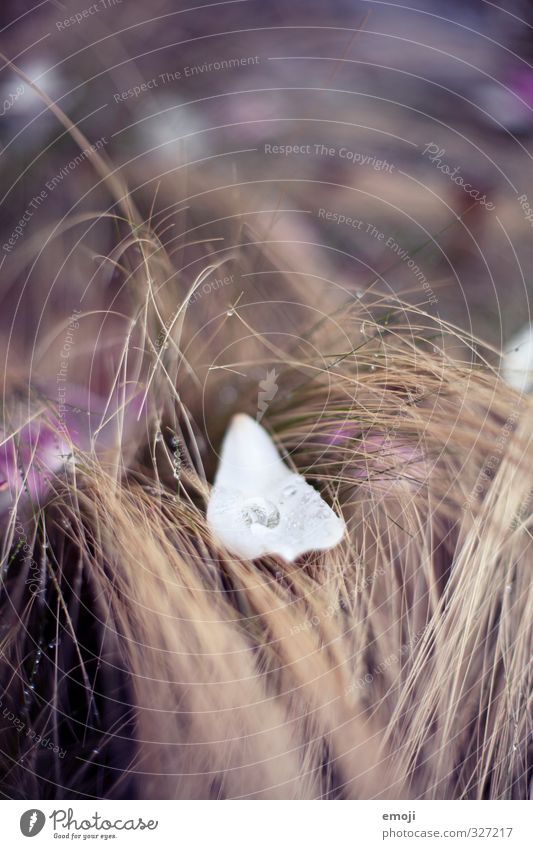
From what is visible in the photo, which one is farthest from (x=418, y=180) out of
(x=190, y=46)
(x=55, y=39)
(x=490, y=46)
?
(x=55, y=39)

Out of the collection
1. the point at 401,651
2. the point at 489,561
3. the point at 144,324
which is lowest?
the point at 401,651

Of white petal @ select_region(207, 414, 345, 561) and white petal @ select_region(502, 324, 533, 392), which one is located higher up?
white petal @ select_region(502, 324, 533, 392)

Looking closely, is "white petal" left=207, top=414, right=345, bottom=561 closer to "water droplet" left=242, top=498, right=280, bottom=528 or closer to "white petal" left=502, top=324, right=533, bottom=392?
"water droplet" left=242, top=498, right=280, bottom=528

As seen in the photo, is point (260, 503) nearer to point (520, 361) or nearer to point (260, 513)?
point (260, 513)

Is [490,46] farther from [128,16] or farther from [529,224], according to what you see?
[128,16]

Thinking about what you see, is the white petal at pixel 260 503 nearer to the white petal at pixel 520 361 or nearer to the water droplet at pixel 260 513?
the water droplet at pixel 260 513

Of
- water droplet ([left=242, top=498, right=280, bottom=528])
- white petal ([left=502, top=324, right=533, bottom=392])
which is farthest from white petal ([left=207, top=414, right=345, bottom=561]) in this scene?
white petal ([left=502, top=324, right=533, bottom=392])
